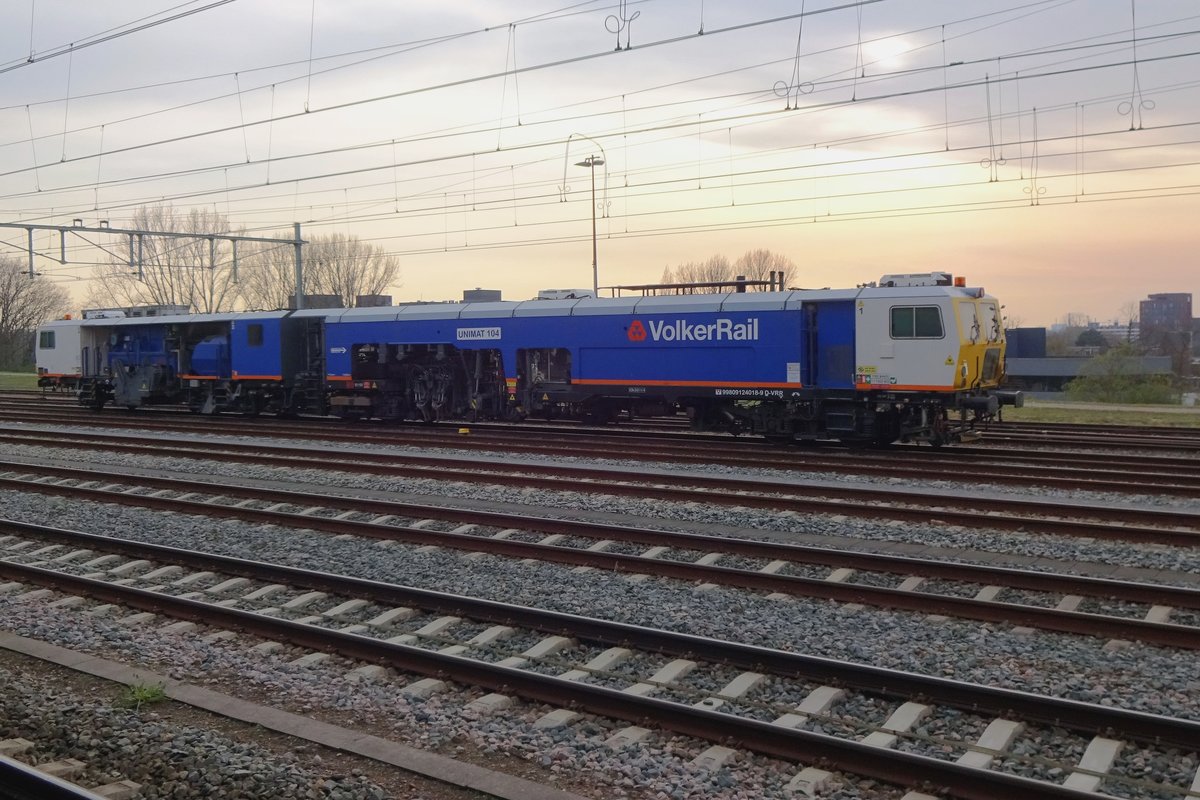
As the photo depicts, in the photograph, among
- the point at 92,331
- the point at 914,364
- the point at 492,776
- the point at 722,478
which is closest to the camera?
the point at 492,776

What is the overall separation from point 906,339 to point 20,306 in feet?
243

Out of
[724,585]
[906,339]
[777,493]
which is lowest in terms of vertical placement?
[724,585]

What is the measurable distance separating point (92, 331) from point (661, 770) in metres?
34.2

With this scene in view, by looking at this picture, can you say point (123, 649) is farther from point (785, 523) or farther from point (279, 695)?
point (785, 523)

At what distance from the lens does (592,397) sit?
23.1 metres

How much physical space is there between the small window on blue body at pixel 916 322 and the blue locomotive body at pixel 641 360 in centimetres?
3

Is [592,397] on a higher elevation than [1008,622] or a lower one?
higher

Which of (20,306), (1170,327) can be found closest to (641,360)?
(20,306)

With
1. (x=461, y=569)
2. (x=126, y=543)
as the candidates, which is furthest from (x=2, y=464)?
(x=461, y=569)

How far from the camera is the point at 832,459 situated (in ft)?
59.9

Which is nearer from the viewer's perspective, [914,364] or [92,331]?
[914,364]

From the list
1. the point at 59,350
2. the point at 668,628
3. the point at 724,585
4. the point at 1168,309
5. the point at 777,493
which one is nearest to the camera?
the point at 668,628

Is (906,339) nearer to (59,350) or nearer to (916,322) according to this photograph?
(916,322)

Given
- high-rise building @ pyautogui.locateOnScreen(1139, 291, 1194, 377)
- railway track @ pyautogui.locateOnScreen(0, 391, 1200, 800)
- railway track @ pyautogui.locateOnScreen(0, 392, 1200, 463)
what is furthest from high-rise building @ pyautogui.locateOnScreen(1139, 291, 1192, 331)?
railway track @ pyautogui.locateOnScreen(0, 391, 1200, 800)
